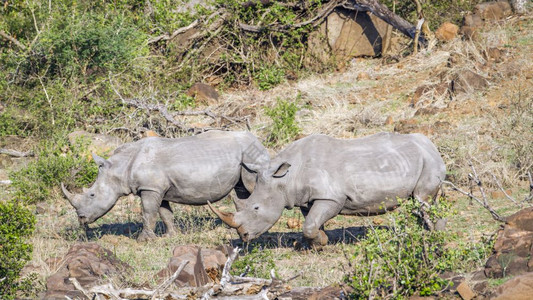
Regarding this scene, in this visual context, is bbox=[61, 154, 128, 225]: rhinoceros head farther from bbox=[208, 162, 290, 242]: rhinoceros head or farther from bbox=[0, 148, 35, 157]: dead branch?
bbox=[0, 148, 35, 157]: dead branch

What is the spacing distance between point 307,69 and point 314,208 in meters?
9.72

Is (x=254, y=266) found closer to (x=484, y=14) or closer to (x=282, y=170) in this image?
(x=282, y=170)

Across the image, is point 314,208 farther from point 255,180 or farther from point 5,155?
point 5,155

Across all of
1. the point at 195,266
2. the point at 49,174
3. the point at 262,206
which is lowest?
the point at 49,174

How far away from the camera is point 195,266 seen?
7332mm

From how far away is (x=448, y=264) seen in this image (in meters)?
6.99

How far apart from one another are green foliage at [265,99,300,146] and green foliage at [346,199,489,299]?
6.07 meters

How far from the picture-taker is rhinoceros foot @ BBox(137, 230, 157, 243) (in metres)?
9.73

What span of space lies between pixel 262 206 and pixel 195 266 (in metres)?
1.70

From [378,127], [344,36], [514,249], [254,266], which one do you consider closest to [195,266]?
[254,266]

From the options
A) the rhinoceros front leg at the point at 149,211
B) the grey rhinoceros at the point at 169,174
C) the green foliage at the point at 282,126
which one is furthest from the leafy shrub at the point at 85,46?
the rhinoceros front leg at the point at 149,211

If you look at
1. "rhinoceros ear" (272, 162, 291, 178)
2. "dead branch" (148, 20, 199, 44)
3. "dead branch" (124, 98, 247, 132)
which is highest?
"rhinoceros ear" (272, 162, 291, 178)

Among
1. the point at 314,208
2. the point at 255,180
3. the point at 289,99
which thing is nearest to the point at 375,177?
the point at 314,208

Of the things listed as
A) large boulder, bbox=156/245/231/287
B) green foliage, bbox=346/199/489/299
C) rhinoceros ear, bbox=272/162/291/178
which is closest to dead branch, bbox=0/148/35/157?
rhinoceros ear, bbox=272/162/291/178
